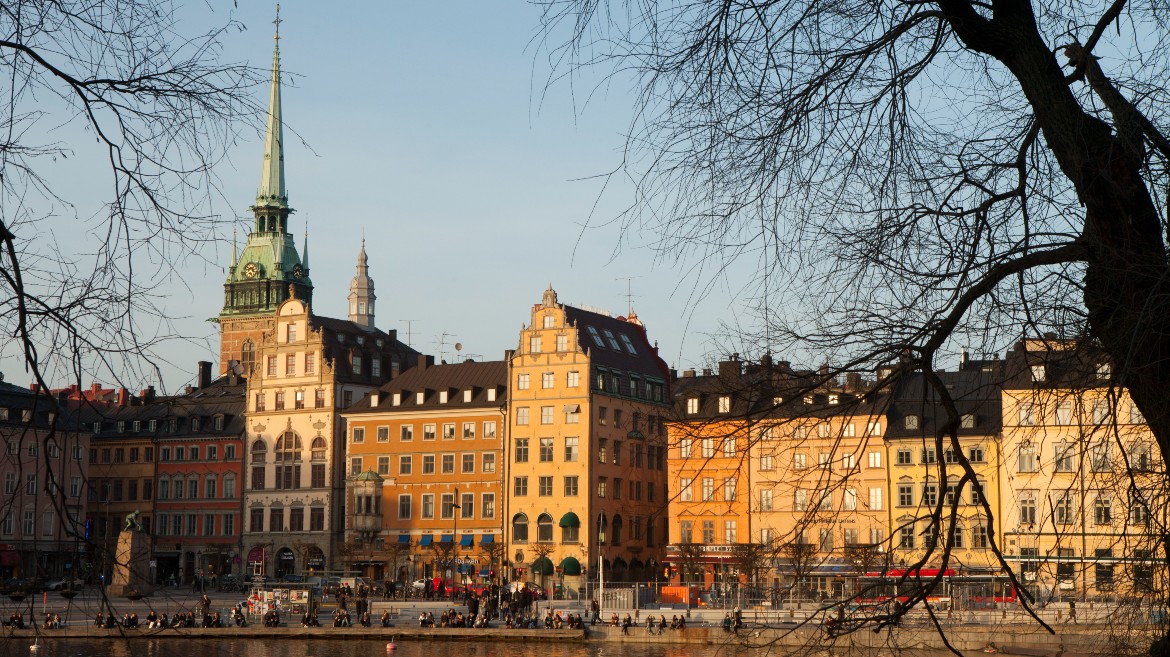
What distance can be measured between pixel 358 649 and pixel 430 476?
35.1m

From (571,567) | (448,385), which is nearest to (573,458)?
(571,567)

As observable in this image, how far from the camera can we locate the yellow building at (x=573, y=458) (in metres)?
88.2

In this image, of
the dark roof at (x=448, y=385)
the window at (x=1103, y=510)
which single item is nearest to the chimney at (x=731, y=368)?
the window at (x=1103, y=510)

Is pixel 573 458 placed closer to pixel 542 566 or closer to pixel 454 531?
pixel 542 566

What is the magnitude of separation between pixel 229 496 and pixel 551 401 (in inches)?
1128

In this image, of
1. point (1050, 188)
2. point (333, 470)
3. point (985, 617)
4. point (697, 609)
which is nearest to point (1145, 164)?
point (1050, 188)

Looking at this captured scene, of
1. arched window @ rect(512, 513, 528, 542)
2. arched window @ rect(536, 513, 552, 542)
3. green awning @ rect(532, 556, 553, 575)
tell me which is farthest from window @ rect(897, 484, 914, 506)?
arched window @ rect(512, 513, 528, 542)

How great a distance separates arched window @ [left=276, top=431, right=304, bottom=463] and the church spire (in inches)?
1431

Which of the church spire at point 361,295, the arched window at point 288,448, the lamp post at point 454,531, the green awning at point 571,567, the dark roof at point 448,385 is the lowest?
the green awning at point 571,567

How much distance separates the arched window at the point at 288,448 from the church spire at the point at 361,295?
36.3 meters

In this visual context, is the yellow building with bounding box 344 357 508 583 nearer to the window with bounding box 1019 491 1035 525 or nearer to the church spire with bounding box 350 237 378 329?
the church spire with bounding box 350 237 378 329

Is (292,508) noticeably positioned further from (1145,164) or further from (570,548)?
(1145,164)

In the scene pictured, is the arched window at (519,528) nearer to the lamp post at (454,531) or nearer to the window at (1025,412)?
the lamp post at (454,531)

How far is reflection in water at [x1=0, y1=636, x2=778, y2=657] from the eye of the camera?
56.7 m
